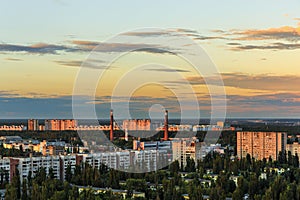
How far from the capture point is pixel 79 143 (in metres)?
18.5

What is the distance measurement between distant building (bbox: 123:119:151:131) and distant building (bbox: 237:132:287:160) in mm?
4035

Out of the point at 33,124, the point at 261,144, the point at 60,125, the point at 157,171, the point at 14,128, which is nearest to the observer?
the point at 157,171

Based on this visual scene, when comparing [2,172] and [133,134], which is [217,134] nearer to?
[133,134]

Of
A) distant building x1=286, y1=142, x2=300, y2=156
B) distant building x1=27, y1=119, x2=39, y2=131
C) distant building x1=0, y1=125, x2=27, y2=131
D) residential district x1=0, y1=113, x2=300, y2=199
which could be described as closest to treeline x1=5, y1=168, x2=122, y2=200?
residential district x1=0, y1=113, x2=300, y2=199

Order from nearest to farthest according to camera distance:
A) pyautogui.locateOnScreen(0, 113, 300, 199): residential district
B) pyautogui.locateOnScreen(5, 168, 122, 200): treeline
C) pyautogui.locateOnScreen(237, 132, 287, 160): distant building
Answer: pyautogui.locateOnScreen(5, 168, 122, 200): treeline → pyautogui.locateOnScreen(0, 113, 300, 199): residential district → pyautogui.locateOnScreen(237, 132, 287, 160): distant building

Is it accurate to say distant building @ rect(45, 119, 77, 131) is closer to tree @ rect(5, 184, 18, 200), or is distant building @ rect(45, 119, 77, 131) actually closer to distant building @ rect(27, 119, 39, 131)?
distant building @ rect(27, 119, 39, 131)

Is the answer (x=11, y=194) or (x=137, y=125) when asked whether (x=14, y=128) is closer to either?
(x=137, y=125)

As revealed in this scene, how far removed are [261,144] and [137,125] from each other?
5.67 m

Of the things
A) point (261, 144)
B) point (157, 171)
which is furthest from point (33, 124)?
point (157, 171)

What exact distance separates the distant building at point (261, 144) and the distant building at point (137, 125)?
13.2ft

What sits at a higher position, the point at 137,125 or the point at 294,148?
the point at 137,125

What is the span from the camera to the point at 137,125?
68.4ft

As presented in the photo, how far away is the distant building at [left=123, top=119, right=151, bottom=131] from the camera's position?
19897 millimetres

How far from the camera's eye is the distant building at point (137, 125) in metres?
19.9
